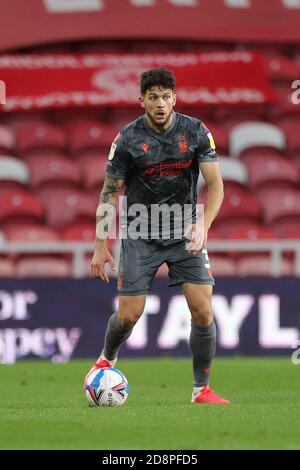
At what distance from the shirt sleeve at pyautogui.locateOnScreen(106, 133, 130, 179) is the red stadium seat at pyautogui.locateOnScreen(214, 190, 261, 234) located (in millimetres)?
8240

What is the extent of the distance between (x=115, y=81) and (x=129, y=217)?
10.0 m

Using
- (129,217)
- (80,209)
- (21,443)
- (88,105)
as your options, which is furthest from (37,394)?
(88,105)

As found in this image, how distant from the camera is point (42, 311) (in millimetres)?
13938

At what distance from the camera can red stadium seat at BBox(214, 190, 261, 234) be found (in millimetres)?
16688

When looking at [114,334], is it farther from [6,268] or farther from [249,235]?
[249,235]


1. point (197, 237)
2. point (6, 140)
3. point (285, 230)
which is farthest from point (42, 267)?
point (197, 237)

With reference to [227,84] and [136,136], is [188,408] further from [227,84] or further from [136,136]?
[227,84]

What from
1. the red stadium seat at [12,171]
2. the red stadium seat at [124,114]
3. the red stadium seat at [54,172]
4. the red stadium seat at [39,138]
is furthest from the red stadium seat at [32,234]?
the red stadium seat at [124,114]

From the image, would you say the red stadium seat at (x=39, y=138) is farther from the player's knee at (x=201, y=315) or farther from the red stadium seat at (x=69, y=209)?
the player's knee at (x=201, y=315)

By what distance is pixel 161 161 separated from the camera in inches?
332

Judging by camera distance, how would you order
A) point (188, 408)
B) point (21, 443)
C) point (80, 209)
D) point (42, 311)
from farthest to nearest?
point (80, 209) < point (42, 311) < point (188, 408) < point (21, 443)

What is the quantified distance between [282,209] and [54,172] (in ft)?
9.45

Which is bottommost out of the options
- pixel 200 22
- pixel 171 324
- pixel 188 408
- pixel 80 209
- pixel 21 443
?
pixel 21 443

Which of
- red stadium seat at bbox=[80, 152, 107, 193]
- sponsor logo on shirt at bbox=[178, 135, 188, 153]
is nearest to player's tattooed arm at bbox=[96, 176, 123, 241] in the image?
sponsor logo on shirt at bbox=[178, 135, 188, 153]
